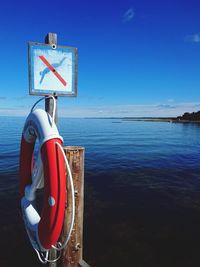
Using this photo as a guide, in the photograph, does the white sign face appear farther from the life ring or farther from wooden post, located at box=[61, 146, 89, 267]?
wooden post, located at box=[61, 146, 89, 267]

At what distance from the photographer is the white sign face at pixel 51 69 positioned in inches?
108

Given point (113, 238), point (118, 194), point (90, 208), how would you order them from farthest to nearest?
point (118, 194) → point (90, 208) → point (113, 238)

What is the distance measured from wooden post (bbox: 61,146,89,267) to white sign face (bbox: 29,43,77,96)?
0.83 metres

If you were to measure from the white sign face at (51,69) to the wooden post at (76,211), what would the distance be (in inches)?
32.5

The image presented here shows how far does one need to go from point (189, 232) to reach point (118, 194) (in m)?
2.73

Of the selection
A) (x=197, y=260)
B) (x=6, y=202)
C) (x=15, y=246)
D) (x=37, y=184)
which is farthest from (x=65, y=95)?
(x=6, y=202)

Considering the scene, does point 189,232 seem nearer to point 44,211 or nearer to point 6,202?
point 44,211

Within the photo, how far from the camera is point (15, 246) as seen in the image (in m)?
4.77

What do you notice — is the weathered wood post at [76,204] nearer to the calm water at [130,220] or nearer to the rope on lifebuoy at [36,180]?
the rope on lifebuoy at [36,180]

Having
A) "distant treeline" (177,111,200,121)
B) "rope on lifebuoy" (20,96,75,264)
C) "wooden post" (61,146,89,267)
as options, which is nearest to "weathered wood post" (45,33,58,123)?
"rope on lifebuoy" (20,96,75,264)

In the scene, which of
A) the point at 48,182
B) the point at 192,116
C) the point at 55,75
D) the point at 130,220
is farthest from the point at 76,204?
the point at 192,116

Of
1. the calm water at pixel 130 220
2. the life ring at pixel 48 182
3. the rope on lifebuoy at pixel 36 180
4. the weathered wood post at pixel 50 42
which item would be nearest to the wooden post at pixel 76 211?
the rope on lifebuoy at pixel 36 180

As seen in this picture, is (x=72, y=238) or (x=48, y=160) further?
(x=72, y=238)

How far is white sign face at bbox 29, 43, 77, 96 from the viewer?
273cm
